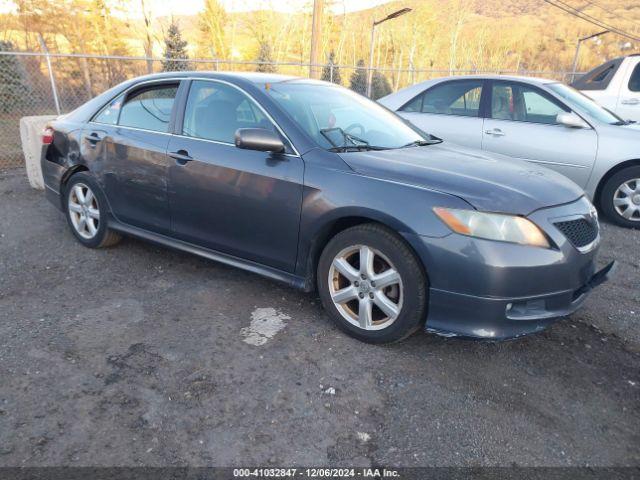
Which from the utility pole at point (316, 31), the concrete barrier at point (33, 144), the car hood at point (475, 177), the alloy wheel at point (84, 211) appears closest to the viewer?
the car hood at point (475, 177)

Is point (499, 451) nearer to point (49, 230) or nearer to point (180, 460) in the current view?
point (180, 460)

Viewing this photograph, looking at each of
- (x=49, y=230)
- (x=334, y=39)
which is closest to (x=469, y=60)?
(x=334, y=39)

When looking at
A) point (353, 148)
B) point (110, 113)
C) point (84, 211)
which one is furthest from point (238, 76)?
point (84, 211)

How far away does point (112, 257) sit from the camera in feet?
14.3

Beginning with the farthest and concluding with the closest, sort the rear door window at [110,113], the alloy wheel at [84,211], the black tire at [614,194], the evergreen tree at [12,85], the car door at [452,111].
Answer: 1. the evergreen tree at [12,85]
2. the car door at [452,111]
3. the black tire at [614,194]
4. the alloy wheel at [84,211]
5. the rear door window at [110,113]

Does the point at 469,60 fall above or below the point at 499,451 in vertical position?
above

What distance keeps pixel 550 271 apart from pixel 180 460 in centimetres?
209

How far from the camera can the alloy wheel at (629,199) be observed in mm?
5484

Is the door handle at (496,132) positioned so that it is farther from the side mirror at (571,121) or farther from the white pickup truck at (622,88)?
the white pickup truck at (622,88)

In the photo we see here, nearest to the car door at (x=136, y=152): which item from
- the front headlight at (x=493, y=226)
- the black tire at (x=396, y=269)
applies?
the black tire at (x=396, y=269)

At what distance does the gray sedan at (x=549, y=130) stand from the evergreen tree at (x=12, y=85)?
12.6m

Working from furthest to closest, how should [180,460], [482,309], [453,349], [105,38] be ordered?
[105,38]
[453,349]
[482,309]
[180,460]

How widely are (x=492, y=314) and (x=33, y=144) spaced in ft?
21.0

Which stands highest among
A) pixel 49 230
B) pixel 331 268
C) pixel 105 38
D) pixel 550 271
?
pixel 105 38
